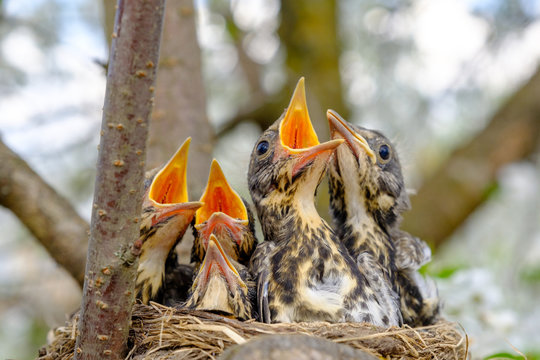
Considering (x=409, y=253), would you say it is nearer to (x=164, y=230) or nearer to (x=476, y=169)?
(x=164, y=230)

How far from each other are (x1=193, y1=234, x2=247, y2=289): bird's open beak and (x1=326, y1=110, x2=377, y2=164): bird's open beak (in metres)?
0.58

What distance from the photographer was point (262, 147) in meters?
2.15

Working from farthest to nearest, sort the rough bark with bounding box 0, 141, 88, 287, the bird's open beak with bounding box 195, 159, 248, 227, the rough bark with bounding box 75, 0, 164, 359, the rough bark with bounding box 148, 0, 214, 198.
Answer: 1. the rough bark with bounding box 148, 0, 214, 198
2. the rough bark with bounding box 0, 141, 88, 287
3. the bird's open beak with bounding box 195, 159, 248, 227
4. the rough bark with bounding box 75, 0, 164, 359

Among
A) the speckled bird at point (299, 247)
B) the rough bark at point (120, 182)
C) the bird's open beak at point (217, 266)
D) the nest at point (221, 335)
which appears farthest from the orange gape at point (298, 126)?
the rough bark at point (120, 182)

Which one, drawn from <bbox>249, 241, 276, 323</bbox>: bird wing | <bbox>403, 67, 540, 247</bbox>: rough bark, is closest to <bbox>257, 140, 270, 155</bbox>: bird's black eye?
<bbox>249, 241, 276, 323</bbox>: bird wing

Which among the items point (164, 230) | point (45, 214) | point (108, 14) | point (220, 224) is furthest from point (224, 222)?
point (108, 14)

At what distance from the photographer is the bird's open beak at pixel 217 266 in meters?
1.89

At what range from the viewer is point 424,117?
6125mm

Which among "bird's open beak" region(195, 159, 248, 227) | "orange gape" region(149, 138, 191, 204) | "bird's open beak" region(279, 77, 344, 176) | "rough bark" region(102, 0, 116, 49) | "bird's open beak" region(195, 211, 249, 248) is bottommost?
"bird's open beak" region(195, 211, 249, 248)

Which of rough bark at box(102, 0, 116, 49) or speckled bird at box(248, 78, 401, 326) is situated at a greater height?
rough bark at box(102, 0, 116, 49)

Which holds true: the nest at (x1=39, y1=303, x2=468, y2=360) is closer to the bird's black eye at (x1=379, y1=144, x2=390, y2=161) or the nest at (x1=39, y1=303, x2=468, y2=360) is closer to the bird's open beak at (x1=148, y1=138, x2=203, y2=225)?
the bird's open beak at (x1=148, y1=138, x2=203, y2=225)

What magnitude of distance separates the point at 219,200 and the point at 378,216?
612mm

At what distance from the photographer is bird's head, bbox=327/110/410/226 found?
2.11 metres

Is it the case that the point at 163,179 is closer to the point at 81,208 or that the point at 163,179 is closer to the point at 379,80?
the point at 81,208
